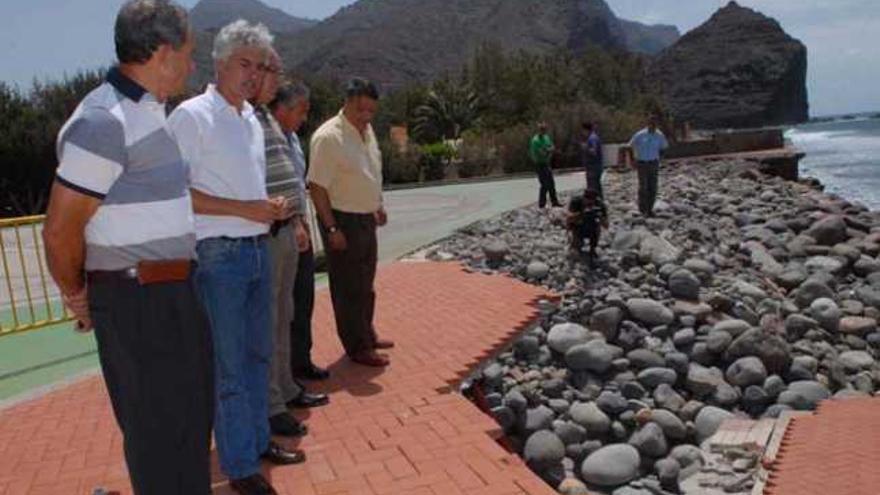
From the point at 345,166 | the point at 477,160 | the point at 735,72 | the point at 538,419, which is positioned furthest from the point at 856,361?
the point at 735,72

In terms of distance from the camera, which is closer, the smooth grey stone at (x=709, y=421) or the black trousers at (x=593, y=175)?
the smooth grey stone at (x=709, y=421)

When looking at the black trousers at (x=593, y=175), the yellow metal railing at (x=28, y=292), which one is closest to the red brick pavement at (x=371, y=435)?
the yellow metal railing at (x=28, y=292)

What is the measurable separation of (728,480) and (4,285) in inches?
361

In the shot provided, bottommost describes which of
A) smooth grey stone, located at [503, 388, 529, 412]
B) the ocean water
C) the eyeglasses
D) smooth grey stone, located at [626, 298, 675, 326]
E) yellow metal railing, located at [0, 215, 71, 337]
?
the ocean water

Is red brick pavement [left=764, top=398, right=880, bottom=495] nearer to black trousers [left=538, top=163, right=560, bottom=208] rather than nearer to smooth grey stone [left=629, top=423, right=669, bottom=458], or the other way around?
smooth grey stone [left=629, top=423, right=669, bottom=458]

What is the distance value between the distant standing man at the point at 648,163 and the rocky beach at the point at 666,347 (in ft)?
4.13

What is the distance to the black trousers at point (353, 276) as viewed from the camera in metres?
5.59

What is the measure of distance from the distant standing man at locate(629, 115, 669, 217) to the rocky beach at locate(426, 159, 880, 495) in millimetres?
1257

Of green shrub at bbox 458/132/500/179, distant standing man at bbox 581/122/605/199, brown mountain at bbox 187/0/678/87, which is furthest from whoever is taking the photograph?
brown mountain at bbox 187/0/678/87

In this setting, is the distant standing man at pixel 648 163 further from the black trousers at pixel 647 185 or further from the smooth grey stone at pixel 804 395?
the smooth grey stone at pixel 804 395

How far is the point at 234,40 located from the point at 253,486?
6.39 feet

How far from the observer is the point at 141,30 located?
2.63 m

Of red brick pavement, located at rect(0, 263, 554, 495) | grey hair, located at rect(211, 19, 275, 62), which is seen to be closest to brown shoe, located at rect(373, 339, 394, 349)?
red brick pavement, located at rect(0, 263, 554, 495)

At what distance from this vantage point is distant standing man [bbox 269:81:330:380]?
4.85 meters
